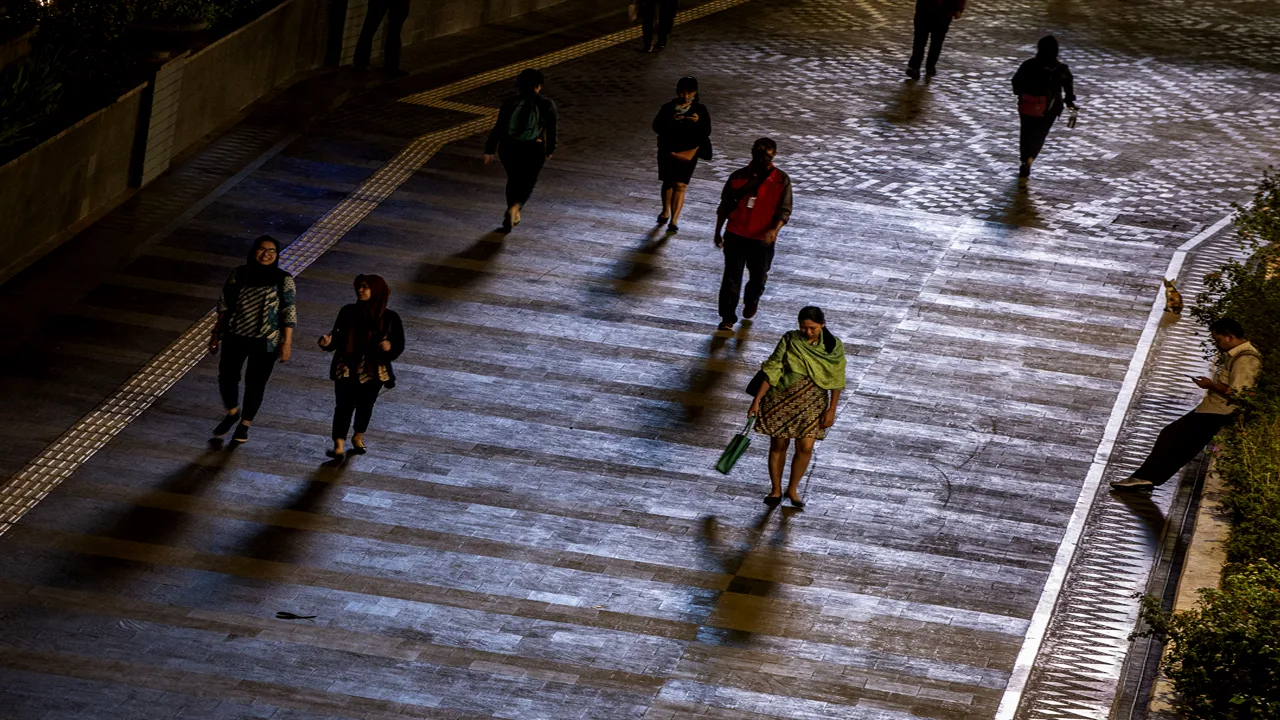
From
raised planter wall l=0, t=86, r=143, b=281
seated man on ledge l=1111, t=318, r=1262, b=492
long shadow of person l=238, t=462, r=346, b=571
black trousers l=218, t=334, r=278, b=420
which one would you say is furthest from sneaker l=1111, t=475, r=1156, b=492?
raised planter wall l=0, t=86, r=143, b=281

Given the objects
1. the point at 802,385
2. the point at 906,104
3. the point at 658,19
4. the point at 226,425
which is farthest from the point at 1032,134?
the point at 226,425

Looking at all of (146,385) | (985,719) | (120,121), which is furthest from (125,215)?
(985,719)

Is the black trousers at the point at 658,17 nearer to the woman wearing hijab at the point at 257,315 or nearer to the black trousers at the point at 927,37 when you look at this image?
the black trousers at the point at 927,37

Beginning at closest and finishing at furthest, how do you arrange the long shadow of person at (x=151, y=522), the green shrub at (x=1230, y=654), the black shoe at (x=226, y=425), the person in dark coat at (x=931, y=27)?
the green shrub at (x=1230, y=654) → the long shadow of person at (x=151, y=522) → the black shoe at (x=226, y=425) → the person in dark coat at (x=931, y=27)

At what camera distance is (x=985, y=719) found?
34.6 feet

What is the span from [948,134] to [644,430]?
9.25 meters

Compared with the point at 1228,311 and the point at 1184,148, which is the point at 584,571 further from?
the point at 1184,148

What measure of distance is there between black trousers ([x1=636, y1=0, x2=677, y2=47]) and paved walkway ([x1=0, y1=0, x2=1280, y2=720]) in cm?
177

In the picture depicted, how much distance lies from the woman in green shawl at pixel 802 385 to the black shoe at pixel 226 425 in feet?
12.4

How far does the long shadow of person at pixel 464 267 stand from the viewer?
1672cm

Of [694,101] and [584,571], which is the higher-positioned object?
[694,101]

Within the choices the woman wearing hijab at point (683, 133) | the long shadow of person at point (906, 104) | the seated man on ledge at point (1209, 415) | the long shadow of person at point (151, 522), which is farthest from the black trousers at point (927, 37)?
the long shadow of person at point (151, 522)

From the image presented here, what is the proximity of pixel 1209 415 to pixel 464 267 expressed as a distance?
695cm

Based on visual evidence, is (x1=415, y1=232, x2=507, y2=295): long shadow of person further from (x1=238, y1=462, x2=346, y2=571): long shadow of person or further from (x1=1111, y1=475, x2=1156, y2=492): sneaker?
(x1=1111, y1=475, x2=1156, y2=492): sneaker
